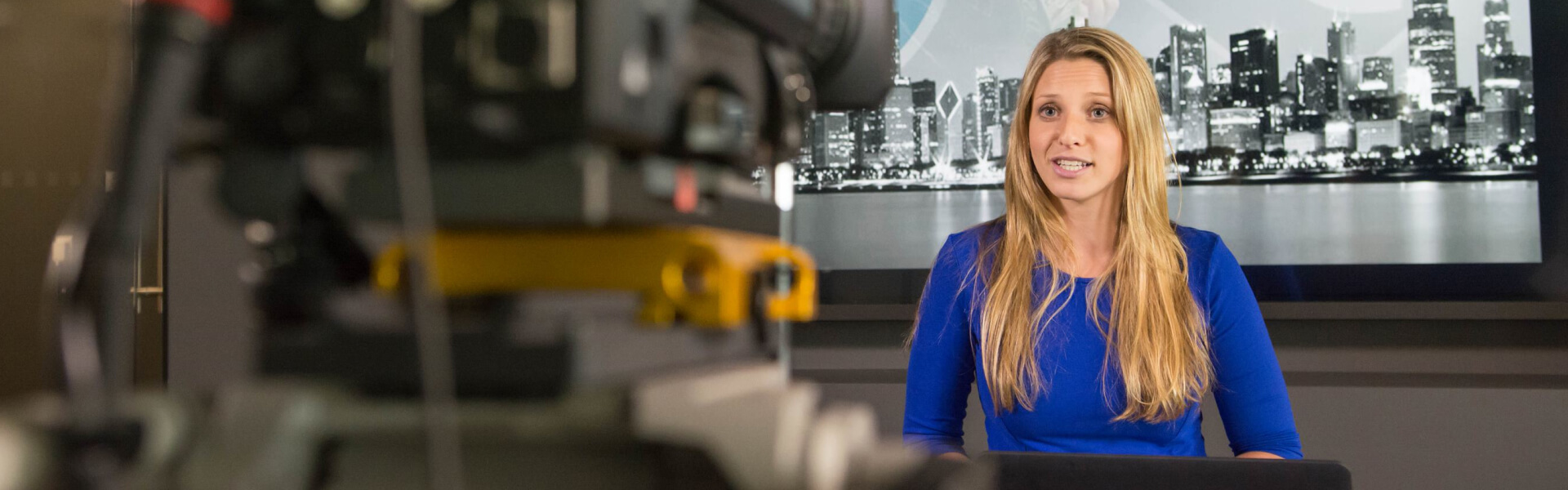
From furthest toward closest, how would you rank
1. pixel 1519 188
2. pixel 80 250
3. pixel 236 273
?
pixel 236 273, pixel 1519 188, pixel 80 250

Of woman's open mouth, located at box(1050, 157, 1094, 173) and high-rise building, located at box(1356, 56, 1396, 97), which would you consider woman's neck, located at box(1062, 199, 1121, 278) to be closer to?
woman's open mouth, located at box(1050, 157, 1094, 173)

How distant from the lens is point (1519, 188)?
1.84 metres

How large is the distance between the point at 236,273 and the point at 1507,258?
8.25 ft

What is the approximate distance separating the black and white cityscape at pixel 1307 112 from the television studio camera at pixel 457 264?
5.02ft

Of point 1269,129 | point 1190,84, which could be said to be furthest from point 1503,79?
point 1190,84

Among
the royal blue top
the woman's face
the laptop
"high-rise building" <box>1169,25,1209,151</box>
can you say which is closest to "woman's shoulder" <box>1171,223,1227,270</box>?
the royal blue top

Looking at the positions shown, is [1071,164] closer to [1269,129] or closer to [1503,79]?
[1269,129]

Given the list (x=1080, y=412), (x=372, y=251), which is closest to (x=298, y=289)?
(x=372, y=251)

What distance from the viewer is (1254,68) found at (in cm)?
192

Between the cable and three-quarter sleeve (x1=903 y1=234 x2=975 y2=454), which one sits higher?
the cable

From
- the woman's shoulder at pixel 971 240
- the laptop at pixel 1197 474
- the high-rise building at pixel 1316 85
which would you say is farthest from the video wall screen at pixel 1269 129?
the laptop at pixel 1197 474

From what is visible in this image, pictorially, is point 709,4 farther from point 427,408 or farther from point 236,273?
point 236,273

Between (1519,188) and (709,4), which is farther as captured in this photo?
(1519,188)

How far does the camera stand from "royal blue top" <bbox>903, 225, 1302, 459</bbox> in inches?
41.6
